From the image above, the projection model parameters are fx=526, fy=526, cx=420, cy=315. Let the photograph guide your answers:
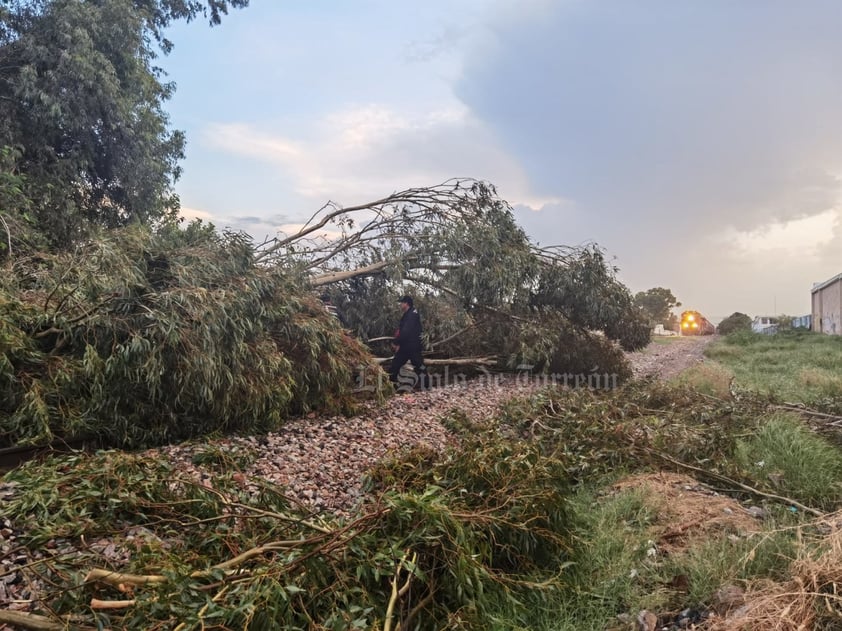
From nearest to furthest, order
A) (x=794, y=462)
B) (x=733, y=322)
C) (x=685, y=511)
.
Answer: (x=685, y=511) → (x=794, y=462) → (x=733, y=322)

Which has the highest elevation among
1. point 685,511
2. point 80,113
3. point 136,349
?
point 80,113

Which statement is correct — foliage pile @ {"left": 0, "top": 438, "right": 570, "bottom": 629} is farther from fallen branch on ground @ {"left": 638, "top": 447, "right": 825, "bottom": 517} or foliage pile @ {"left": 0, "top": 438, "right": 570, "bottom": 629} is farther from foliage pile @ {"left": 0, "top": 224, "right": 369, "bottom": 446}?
fallen branch on ground @ {"left": 638, "top": 447, "right": 825, "bottom": 517}

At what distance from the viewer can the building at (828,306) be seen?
2300 cm

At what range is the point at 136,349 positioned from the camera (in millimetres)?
4031

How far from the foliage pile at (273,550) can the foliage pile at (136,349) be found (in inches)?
47.1

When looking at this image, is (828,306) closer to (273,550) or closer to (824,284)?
(824,284)

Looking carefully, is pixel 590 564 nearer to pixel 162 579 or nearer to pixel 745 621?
pixel 745 621

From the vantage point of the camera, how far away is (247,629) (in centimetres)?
167

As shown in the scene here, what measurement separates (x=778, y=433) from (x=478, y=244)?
4.53 metres

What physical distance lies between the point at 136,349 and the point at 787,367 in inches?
495

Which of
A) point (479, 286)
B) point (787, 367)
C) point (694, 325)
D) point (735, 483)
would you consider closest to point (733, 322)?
point (694, 325)

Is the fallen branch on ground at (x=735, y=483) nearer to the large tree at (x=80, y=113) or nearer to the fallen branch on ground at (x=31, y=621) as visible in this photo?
the fallen branch on ground at (x=31, y=621)

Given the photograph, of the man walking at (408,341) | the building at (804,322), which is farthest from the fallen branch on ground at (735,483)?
the building at (804,322)

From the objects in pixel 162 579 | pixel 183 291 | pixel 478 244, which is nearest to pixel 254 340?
pixel 183 291
